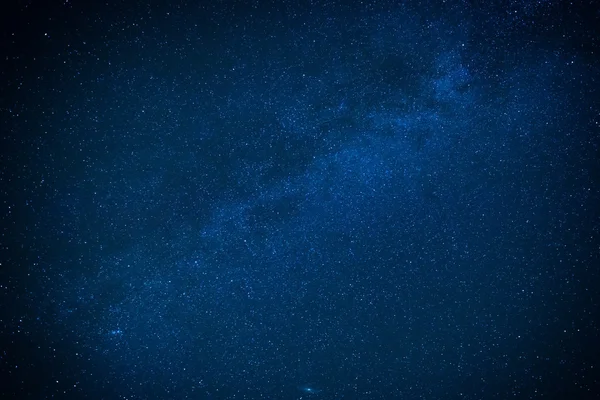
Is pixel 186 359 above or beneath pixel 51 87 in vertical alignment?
beneath

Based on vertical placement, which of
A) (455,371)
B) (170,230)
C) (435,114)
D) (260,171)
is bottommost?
(455,371)

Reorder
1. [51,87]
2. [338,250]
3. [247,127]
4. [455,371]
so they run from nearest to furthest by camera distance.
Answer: [51,87], [247,127], [338,250], [455,371]

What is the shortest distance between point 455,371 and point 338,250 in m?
0.95

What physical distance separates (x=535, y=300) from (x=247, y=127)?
1.80m

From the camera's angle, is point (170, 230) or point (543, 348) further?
point (543, 348)

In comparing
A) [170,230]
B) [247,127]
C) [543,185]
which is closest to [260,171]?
[247,127]

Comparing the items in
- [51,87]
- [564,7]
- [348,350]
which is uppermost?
[564,7]

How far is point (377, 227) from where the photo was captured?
1560mm

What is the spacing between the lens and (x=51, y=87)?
1323 mm

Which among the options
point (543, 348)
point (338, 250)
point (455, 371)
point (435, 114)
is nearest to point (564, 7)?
point (435, 114)

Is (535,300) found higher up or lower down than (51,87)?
lower down

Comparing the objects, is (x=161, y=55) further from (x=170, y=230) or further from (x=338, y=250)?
(x=338, y=250)

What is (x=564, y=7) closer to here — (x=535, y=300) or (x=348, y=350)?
(x=535, y=300)

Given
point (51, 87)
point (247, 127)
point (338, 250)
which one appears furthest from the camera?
point (338, 250)
